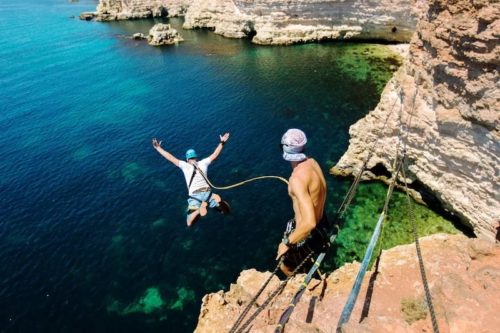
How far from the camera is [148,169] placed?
37188 millimetres

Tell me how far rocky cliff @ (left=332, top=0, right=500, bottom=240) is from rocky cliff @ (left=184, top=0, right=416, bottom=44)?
4029cm

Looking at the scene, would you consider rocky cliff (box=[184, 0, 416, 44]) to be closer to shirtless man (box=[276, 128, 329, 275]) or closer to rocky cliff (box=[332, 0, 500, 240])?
rocky cliff (box=[332, 0, 500, 240])

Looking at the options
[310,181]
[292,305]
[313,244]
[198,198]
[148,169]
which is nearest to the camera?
[292,305]

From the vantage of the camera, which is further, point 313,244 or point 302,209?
point 313,244

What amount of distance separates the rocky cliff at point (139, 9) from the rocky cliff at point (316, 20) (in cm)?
3603

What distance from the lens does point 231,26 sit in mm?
77438

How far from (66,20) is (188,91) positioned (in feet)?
277

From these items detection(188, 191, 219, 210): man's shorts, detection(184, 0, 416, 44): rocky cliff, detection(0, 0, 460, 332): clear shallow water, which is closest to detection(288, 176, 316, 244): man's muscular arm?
detection(188, 191, 219, 210): man's shorts

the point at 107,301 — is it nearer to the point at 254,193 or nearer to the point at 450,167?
the point at 254,193

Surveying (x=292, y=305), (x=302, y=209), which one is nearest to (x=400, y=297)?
(x=292, y=305)

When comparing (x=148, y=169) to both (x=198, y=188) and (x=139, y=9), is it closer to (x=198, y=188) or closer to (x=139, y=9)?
(x=198, y=188)

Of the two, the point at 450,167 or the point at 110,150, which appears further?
the point at 110,150

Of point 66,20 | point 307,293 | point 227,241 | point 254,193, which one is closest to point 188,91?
point 254,193

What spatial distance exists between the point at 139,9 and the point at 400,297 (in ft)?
387
